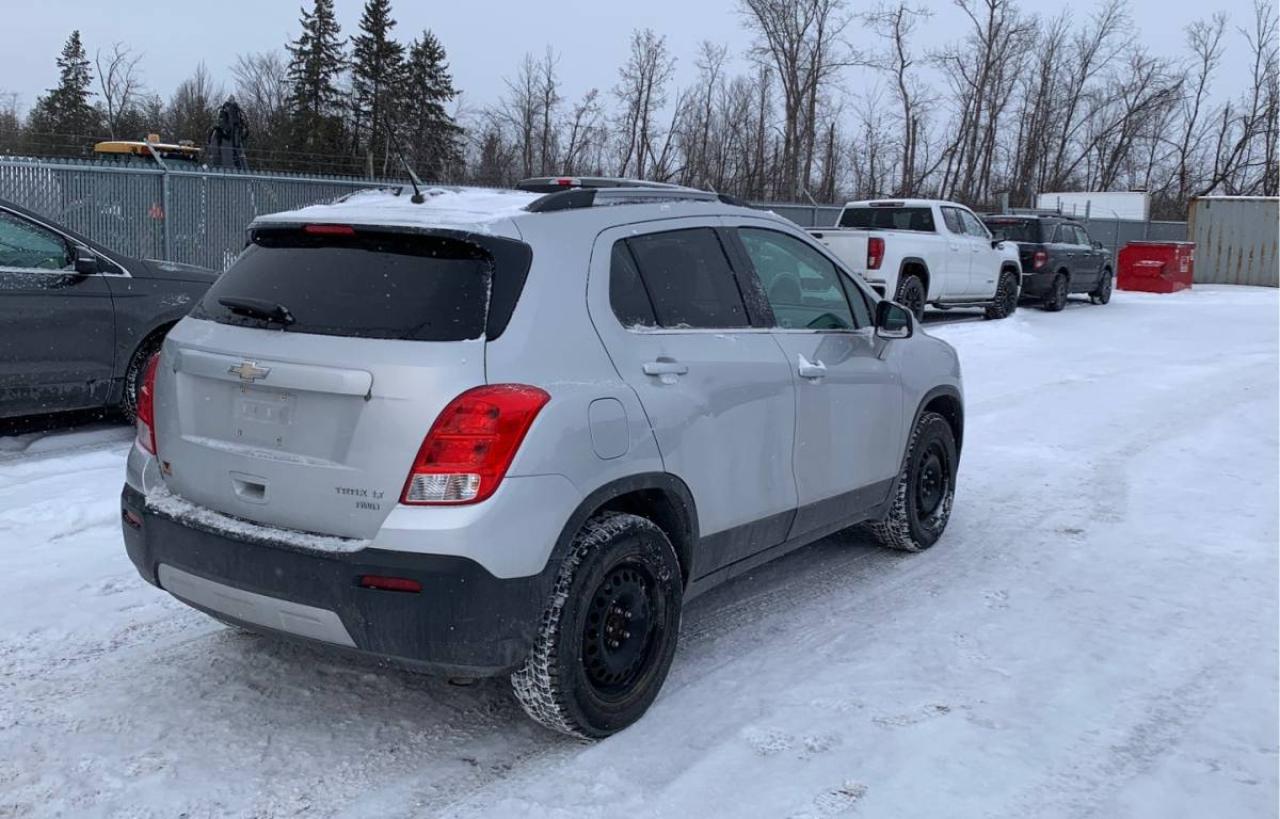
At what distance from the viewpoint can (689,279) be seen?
4203 mm

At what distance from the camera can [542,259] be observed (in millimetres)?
3594

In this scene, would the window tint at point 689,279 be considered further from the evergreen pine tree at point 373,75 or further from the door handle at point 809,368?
the evergreen pine tree at point 373,75

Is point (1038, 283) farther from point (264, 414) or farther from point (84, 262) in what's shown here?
point (264, 414)

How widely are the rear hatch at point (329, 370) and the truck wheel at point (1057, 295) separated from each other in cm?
1867

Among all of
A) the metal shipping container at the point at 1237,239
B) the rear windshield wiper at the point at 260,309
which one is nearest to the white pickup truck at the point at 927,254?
the rear windshield wiper at the point at 260,309

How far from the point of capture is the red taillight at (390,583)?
3232 mm

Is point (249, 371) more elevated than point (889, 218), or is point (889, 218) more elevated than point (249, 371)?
point (889, 218)

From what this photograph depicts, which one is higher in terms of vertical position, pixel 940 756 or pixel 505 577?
pixel 505 577

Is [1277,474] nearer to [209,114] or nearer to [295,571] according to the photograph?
[295,571]

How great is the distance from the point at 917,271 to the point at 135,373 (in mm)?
11589

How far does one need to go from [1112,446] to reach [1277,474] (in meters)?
1.15

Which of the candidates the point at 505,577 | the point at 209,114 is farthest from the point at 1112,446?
the point at 209,114

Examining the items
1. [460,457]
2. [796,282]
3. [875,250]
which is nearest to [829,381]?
[796,282]

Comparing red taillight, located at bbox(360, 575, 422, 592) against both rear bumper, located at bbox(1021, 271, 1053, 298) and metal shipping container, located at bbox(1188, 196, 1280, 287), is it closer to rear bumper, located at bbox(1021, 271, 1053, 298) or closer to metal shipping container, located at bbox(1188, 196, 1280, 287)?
rear bumper, located at bbox(1021, 271, 1053, 298)
